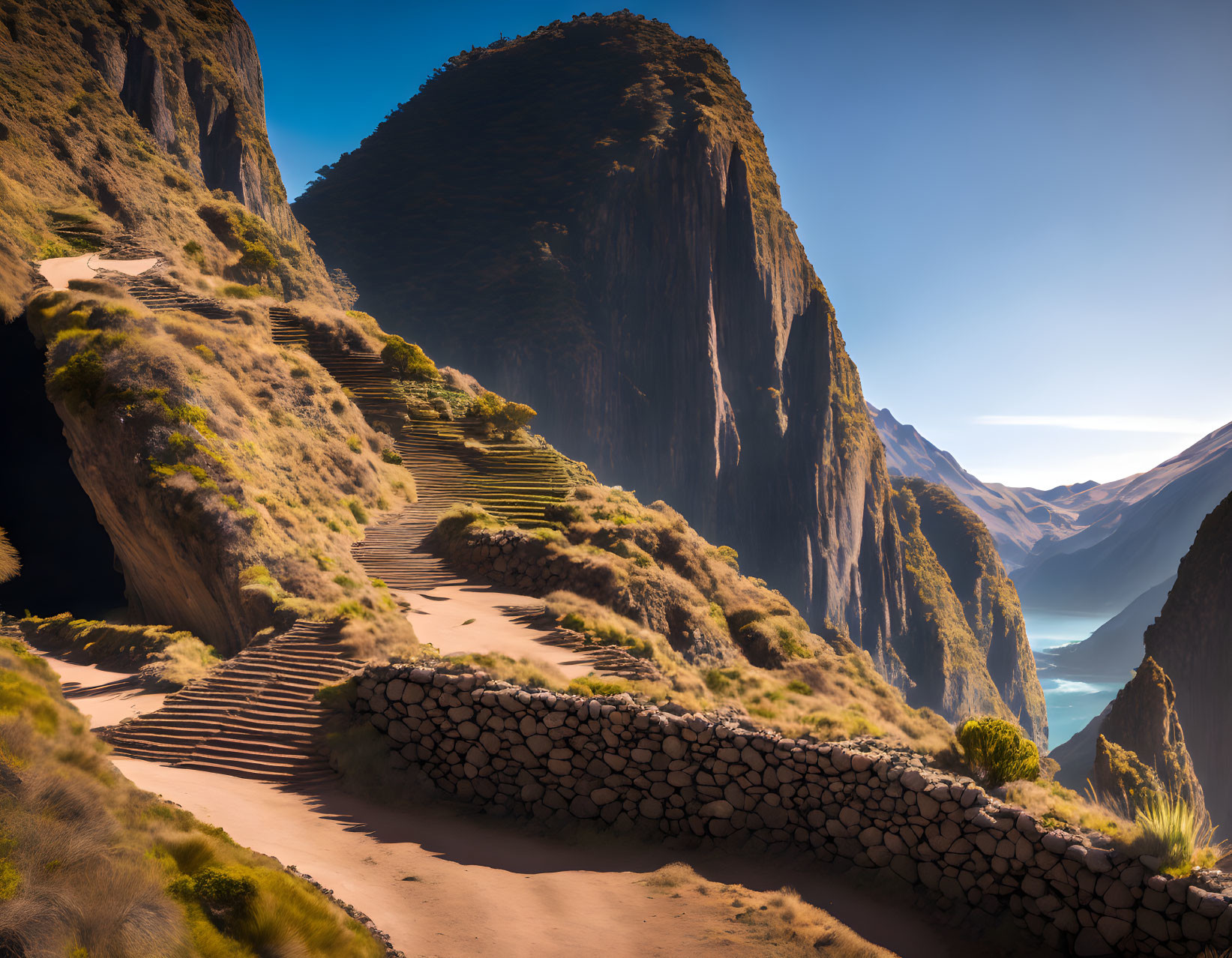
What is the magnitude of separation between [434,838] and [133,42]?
68.2 m

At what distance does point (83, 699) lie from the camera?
40.4ft

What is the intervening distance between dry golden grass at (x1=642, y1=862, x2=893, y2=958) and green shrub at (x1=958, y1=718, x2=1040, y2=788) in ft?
11.8

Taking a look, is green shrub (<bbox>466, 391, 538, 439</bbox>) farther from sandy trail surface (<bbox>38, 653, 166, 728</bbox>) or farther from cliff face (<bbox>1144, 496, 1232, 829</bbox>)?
cliff face (<bbox>1144, 496, 1232, 829</bbox>)

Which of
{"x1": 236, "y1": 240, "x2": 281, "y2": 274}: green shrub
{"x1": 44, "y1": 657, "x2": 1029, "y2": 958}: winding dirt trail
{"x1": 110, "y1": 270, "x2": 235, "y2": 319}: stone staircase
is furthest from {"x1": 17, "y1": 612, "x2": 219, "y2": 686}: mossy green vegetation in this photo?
{"x1": 236, "y1": 240, "x2": 281, "y2": 274}: green shrub

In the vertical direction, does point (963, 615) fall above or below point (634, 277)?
below

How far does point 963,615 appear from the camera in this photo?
135m

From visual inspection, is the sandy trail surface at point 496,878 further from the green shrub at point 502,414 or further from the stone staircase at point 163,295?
the green shrub at point 502,414

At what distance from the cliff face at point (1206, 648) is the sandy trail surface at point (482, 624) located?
216 feet

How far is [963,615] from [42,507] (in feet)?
476

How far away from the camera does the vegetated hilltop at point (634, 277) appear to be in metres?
84.5

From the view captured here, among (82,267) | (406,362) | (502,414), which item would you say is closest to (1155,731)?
(502,414)

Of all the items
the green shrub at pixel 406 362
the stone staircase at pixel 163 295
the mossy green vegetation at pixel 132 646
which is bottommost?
the mossy green vegetation at pixel 132 646

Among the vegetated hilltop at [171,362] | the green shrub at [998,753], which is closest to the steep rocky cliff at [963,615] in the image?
the vegetated hilltop at [171,362]

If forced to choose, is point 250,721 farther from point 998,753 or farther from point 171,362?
point 171,362
